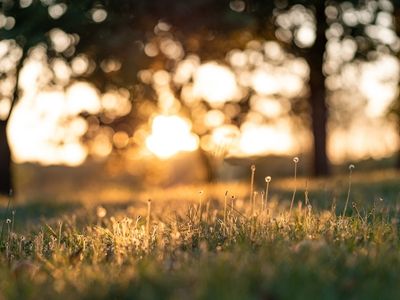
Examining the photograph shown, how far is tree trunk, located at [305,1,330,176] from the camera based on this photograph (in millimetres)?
16922

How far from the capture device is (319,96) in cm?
1831

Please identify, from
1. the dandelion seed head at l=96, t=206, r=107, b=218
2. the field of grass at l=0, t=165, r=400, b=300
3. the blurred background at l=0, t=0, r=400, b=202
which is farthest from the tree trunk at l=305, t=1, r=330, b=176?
the field of grass at l=0, t=165, r=400, b=300

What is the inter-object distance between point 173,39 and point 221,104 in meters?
2.71

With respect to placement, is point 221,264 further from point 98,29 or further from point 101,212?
point 98,29

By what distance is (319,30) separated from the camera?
1681 cm

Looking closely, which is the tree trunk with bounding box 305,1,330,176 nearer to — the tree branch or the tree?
the tree

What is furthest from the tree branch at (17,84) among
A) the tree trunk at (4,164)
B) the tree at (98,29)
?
the tree trunk at (4,164)

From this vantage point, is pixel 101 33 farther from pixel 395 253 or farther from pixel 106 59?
pixel 395 253

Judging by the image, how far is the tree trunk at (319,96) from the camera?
1692 cm

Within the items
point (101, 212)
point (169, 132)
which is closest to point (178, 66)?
point (169, 132)

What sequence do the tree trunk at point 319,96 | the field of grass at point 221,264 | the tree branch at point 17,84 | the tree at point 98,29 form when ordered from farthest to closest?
the tree trunk at point 319,96, the tree branch at point 17,84, the tree at point 98,29, the field of grass at point 221,264

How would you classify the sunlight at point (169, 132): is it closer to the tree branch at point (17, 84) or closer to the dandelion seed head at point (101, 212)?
the tree branch at point (17, 84)

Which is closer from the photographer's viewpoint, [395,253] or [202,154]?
[395,253]

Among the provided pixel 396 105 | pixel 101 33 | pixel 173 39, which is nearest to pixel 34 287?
pixel 101 33
